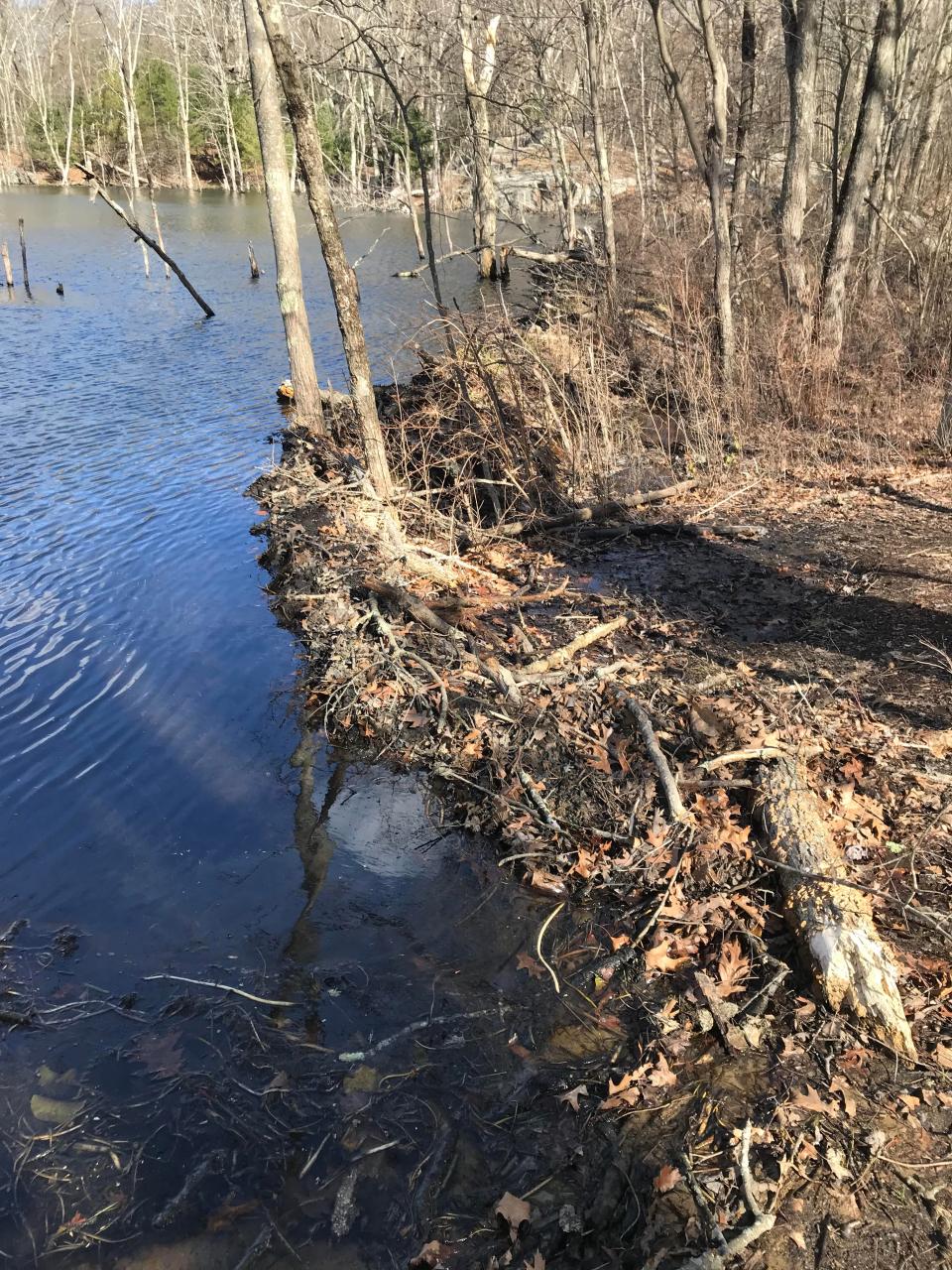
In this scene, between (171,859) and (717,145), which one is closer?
(171,859)

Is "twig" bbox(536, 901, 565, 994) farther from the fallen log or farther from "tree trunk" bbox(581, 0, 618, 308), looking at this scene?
"tree trunk" bbox(581, 0, 618, 308)

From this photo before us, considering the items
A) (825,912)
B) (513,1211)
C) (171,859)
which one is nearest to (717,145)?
(825,912)

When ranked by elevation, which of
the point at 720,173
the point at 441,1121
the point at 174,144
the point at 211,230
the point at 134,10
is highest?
the point at 134,10

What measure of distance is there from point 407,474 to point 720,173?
524cm

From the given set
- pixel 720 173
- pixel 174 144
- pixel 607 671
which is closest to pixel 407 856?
pixel 607 671

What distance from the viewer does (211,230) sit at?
39.8 m

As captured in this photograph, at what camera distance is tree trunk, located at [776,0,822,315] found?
1248 cm

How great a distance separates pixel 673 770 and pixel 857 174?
10437 millimetres

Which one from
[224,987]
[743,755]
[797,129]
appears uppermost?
[797,129]

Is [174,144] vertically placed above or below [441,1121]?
above

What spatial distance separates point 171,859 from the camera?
557cm

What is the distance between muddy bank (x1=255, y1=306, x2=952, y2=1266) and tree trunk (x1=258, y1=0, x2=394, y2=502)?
437 millimetres

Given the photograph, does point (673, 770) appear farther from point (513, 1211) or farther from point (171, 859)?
point (171, 859)

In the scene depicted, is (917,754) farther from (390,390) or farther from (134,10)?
(134,10)
